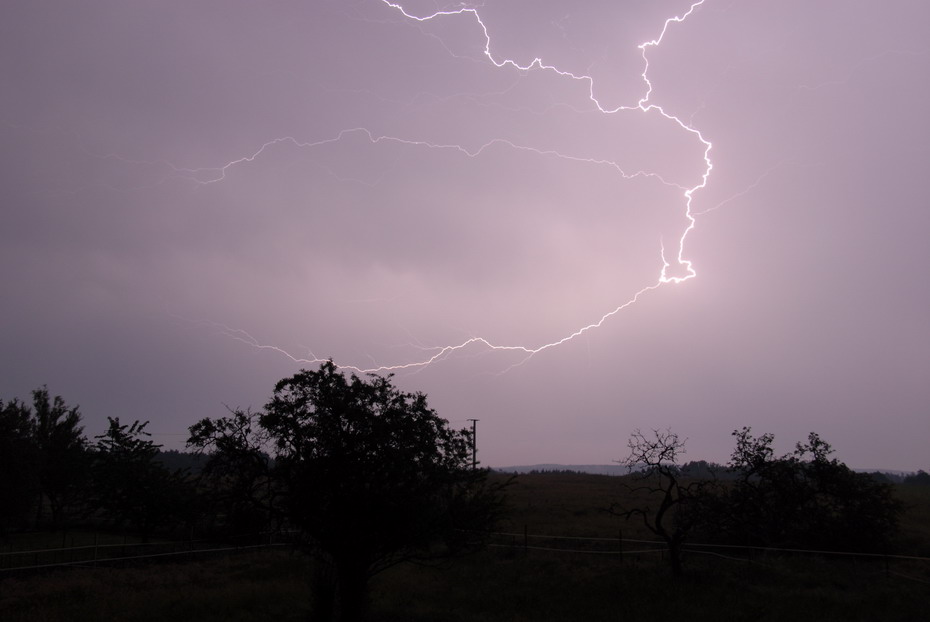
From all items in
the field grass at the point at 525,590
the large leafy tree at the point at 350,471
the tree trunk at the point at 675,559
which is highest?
the large leafy tree at the point at 350,471

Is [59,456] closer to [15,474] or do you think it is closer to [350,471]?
[15,474]

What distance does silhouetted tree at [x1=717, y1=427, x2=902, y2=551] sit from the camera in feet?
80.3

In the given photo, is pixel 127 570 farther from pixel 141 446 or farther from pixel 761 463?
pixel 761 463

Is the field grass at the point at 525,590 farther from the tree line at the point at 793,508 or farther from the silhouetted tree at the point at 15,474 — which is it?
the silhouetted tree at the point at 15,474

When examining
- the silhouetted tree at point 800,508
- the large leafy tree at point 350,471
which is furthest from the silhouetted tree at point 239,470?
the silhouetted tree at point 800,508

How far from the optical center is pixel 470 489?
16.1m

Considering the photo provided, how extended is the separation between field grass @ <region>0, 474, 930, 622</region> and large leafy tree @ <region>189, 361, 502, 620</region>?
9.45ft

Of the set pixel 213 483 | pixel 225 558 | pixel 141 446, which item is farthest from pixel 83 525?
pixel 213 483

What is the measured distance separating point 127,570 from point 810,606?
76.7ft

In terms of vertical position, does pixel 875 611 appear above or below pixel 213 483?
below

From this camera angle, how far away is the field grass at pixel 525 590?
16984mm

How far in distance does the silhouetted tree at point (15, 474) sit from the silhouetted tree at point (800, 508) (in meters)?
34.2

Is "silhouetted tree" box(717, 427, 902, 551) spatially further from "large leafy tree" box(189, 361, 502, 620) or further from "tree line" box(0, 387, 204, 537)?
"tree line" box(0, 387, 204, 537)

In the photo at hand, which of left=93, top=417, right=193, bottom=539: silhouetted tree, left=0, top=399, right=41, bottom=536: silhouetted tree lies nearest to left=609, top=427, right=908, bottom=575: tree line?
left=93, top=417, right=193, bottom=539: silhouetted tree
